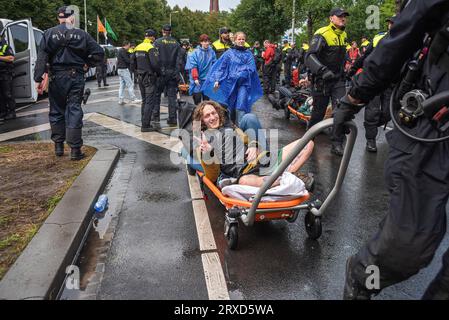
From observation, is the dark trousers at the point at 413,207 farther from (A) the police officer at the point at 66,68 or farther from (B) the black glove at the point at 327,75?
(A) the police officer at the point at 66,68

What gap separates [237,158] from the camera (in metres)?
4.22

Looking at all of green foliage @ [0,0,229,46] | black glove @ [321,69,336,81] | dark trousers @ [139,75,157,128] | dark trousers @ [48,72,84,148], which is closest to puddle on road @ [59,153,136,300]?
dark trousers @ [48,72,84,148]

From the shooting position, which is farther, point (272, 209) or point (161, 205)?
point (161, 205)

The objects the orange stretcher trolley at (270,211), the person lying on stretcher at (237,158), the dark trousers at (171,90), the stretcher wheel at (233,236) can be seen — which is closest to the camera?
the orange stretcher trolley at (270,211)

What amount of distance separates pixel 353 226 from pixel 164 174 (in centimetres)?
272

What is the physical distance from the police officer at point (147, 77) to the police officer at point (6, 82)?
9.88 ft

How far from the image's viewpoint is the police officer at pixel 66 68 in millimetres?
5914

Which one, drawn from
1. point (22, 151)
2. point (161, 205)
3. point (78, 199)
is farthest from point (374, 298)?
point (22, 151)

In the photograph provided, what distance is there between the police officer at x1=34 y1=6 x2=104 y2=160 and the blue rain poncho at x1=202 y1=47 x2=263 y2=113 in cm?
183

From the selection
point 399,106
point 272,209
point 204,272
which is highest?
point 399,106

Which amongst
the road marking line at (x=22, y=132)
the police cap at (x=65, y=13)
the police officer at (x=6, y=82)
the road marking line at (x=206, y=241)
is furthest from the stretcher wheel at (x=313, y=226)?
the police officer at (x=6, y=82)

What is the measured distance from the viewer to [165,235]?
156 inches
